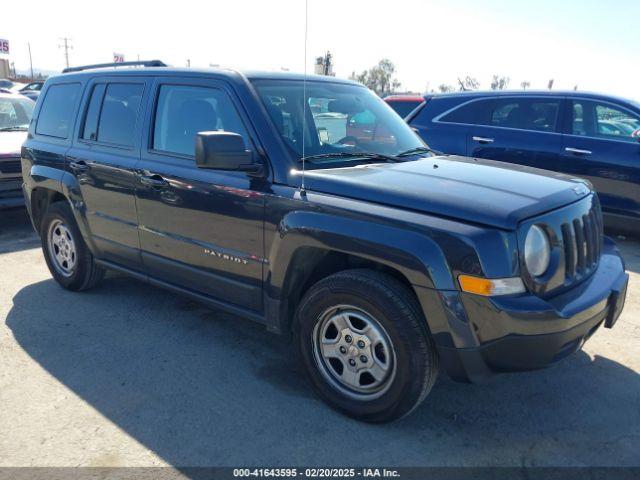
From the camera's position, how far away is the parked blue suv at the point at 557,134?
625 centimetres

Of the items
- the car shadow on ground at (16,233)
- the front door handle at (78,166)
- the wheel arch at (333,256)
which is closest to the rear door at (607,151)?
the wheel arch at (333,256)

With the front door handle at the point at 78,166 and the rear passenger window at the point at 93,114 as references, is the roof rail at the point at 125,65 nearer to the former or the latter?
the rear passenger window at the point at 93,114

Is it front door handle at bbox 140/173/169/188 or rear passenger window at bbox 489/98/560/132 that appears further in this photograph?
rear passenger window at bbox 489/98/560/132

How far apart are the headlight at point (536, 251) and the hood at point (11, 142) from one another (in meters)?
6.24

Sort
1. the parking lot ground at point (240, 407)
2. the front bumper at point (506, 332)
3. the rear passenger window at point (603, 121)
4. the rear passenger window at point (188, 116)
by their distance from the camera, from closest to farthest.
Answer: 1. the front bumper at point (506, 332)
2. the parking lot ground at point (240, 407)
3. the rear passenger window at point (188, 116)
4. the rear passenger window at point (603, 121)

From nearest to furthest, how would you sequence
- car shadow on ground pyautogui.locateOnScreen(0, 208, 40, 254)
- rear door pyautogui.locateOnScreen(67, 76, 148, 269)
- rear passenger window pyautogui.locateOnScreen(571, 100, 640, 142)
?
rear door pyautogui.locateOnScreen(67, 76, 148, 269)
rear passenger window pyautogui.locateOnScreen(571, 100, 640, 142)
car shadow on ground pyautogui.locateOnScreen(0, 208, 40, 254)

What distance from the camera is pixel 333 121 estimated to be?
12.0 ft

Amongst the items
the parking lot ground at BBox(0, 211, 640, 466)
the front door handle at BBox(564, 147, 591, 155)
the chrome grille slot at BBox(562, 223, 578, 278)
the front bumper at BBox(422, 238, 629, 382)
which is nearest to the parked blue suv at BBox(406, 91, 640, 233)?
the front door handle at BBox(564, 147, 591, 155)

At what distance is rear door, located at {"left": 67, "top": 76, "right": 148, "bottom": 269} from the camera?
397 cm

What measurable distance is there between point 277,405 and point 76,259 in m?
2.64

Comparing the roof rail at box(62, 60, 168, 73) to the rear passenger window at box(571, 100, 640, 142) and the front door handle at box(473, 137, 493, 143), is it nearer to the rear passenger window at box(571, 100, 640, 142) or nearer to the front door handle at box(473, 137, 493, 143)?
the front door handle at box(473, 137, 493, 143)

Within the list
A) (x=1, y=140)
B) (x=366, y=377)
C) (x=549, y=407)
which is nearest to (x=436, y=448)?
(x=366, y=377)

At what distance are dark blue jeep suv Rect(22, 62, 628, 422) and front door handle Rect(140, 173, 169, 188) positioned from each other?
1 centimetres

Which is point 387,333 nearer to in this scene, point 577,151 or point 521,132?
point 577,151
